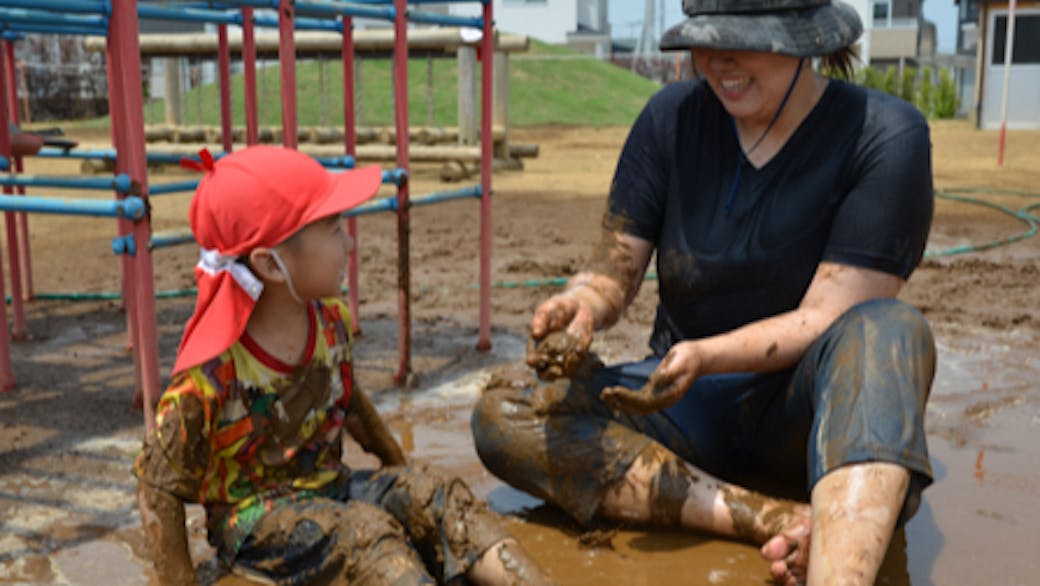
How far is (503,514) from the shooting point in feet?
8.30

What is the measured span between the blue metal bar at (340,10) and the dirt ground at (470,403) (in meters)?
1.27

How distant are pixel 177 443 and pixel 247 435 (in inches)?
6.7

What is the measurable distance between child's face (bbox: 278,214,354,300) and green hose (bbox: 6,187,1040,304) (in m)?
3.39

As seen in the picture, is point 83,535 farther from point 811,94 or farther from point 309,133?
point 309,133

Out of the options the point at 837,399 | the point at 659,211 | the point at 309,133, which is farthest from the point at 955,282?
the point at 309,133

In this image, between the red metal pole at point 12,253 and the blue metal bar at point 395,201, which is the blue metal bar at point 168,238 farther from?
the red metal pole at point 12,253

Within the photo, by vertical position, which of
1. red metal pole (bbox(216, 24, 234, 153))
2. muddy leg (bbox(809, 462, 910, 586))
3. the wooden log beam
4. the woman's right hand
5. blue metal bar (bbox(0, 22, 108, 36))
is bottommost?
muddy leg (bbox(809, 462, 910, 586))

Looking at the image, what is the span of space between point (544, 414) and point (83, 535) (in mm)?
1098

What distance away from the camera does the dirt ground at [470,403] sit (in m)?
2.26

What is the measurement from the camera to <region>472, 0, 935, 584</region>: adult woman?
212 cm

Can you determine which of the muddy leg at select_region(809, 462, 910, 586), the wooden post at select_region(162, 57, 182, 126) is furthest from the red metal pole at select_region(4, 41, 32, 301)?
the wooden post at select_region(162, 57, 182, 126)

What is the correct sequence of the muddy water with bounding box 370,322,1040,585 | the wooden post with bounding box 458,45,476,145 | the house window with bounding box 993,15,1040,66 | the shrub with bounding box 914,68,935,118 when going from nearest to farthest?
the muddy water with bounding box 370,322,1040,585
the wooden post with bounding box 458,45,476,145
the house window with bounding box 993,15,1040,66
the shrub with bounding box 914,68,935,118

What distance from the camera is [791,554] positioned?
203 cm

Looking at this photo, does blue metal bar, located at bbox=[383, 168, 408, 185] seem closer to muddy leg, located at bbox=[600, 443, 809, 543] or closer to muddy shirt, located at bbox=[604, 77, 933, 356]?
muddy shirt, located at bbox=[604, 77, 933, 356]
